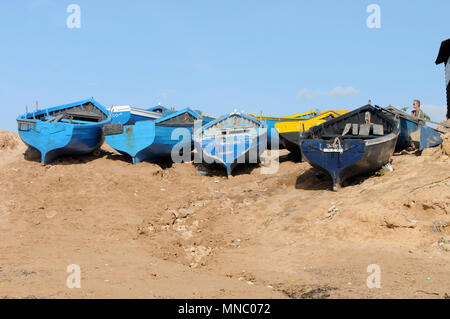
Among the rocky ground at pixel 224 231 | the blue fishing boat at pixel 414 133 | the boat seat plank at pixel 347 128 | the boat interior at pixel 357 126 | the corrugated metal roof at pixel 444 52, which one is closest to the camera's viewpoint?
the rocky ground at pixel 224 231

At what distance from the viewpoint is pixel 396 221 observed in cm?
994

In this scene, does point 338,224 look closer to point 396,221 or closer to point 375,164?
point 396,221

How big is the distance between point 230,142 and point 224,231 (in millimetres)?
5190

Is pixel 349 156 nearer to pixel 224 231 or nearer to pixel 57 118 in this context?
pixel 224 231

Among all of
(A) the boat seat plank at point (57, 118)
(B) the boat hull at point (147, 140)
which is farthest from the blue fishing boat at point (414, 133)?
(A) the boat seat plank at point (57, 118)

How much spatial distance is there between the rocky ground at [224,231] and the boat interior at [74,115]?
8.02 feet

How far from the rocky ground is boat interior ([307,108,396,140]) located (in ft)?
3.78

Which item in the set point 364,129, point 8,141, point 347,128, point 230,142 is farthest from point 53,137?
point 364,129

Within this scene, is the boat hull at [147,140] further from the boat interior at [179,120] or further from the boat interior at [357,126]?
the boat interior at [357,126]

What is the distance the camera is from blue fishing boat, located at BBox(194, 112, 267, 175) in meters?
16.0

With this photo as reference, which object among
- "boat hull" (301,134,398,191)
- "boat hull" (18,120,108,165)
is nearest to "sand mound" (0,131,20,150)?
"boat hull" (18,120,108,165)

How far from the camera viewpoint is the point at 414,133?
14938 mm

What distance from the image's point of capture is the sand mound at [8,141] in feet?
63.5
